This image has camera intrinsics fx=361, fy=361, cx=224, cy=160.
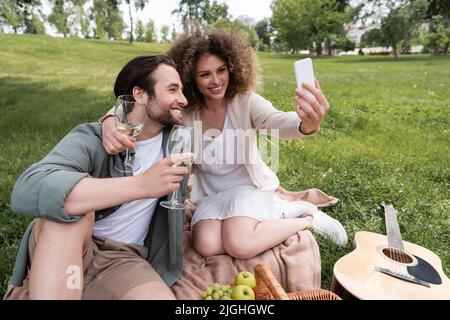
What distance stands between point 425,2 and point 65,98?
3628cm

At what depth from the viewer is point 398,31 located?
3762 cm

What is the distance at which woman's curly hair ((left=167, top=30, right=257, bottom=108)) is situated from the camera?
134 inches

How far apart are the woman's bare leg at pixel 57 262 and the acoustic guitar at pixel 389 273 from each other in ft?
5.70

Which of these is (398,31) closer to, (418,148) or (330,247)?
(418,148)

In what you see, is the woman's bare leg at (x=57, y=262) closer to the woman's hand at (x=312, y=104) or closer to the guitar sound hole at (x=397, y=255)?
the woman's hand at (x=312, y=104)

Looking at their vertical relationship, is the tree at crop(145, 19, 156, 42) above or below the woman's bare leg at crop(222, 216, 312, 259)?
above

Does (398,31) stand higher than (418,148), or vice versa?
(398,31)

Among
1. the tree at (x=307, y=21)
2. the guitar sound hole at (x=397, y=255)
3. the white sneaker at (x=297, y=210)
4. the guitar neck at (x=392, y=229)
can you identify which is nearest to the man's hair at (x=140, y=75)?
the white sneaker at (x=297, y=210)

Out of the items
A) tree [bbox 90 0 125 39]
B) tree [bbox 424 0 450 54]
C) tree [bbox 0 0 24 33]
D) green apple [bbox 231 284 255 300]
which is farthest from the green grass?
tree [bbox 90 0 125 39]

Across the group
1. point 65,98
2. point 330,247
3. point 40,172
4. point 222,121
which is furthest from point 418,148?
point 65,98

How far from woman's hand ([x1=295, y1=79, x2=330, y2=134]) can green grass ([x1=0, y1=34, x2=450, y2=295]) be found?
1404 millimetres

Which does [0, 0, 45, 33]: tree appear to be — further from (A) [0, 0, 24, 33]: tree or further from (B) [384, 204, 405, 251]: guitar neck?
(B) [384, 204, 405, 251]: guitar neck

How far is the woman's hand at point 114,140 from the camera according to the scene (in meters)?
2.25

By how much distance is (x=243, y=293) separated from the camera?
216 cm
